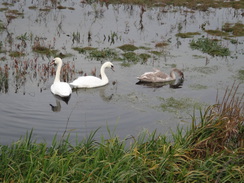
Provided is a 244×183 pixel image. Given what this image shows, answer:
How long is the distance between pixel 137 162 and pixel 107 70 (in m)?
9.12

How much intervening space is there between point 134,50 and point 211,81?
433 cm

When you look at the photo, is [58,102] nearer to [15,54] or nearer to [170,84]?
[170,84]

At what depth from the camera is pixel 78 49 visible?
17.5 m

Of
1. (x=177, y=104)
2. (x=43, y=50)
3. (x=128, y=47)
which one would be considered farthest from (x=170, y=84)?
(x=43, y=50)

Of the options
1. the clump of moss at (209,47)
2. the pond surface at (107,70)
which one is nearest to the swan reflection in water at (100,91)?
the pond surface at (107,70)

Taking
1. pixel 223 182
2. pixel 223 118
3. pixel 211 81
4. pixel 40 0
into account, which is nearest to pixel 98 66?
pixel 211 81

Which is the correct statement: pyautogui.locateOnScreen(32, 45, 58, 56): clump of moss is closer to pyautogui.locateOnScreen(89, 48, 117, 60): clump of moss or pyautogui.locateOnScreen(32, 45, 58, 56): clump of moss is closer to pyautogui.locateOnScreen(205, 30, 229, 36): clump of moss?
pyautogui.locateOnScreen(89, 48, 117, 60): clump of moss

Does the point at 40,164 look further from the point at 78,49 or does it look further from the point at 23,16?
the point at 23,16

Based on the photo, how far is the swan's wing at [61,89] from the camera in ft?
40.2

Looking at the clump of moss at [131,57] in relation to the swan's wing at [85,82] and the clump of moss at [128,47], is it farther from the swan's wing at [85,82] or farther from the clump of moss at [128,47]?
the swan's wing at [85,82]

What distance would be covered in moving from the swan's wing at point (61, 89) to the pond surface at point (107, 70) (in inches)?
9.0

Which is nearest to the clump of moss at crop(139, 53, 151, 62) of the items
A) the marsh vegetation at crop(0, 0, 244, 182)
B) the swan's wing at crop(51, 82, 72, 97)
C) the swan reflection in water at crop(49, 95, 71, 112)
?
the marsh vegetation at crop(0, 0, 244, 182)

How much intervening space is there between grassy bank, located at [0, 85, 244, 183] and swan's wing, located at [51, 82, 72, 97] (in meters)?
4.88

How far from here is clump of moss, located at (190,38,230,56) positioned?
1831cm
